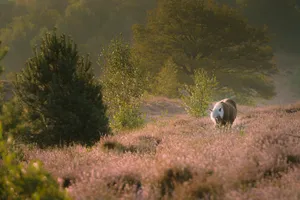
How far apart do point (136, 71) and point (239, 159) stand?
344 inches

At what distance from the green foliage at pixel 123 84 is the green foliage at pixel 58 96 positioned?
13.3 feet

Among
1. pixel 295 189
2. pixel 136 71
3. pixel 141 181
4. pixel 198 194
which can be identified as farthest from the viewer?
pixel 136 71

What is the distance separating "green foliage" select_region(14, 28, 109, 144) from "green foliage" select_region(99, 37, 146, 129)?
160 inches

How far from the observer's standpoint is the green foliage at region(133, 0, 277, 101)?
96.4 ft

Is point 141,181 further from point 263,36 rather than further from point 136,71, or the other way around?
point 263,36

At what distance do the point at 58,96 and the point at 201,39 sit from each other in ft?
75.2

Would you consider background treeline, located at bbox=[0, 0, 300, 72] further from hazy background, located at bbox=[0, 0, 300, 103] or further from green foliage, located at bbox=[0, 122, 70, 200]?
green foliage, located at bbox=[0, 122, 70, 200]

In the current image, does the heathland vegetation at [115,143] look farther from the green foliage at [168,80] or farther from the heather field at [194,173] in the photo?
the green foliage at [168,80]

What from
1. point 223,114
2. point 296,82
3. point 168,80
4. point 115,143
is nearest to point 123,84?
point 223,114

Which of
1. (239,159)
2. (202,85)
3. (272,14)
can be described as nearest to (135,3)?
(272,14)

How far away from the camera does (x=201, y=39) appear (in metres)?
29.3

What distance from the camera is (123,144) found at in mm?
7777

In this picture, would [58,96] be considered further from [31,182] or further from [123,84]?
[31,182]

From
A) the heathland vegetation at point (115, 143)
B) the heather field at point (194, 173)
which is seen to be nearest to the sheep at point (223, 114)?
the heathland vegetation at point (115, 143)
